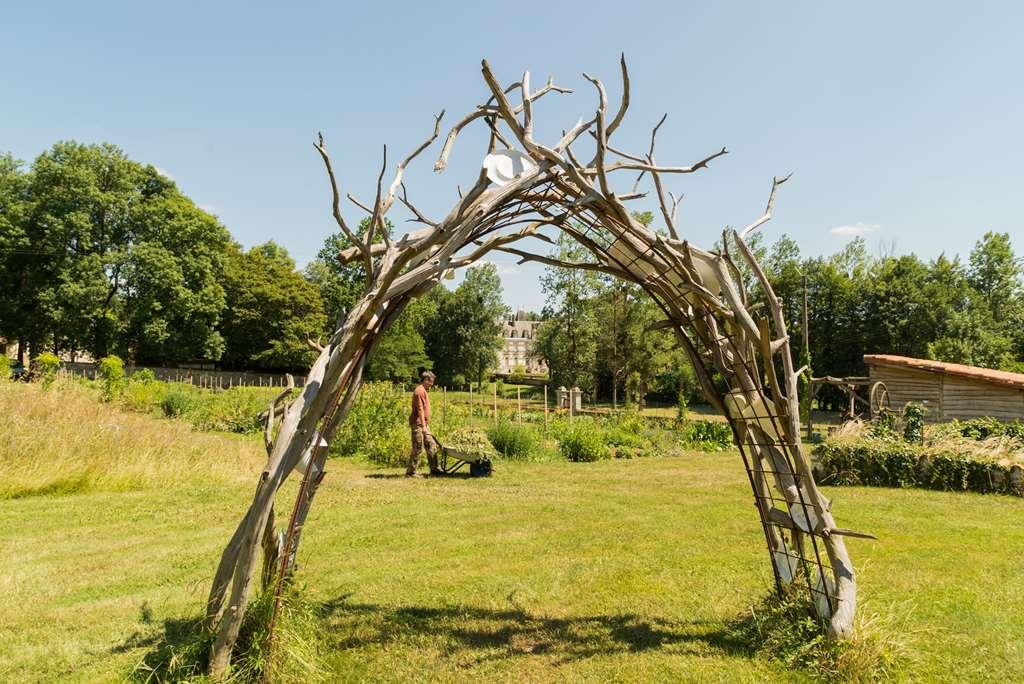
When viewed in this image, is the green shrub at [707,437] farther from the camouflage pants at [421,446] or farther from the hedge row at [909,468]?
the camouflage pants at [421,446]

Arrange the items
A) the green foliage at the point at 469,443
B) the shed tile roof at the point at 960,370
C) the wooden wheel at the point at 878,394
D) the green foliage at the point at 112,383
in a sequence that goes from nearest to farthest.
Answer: the green foliage at the point at 469,443 < the shed tile roof at the point at 960,370 < the green foliage at the point at 112,383 < the wooden wheel at the point at 878,394

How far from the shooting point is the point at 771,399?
10.3 ft

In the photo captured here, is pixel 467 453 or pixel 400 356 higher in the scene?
pixel 400 356

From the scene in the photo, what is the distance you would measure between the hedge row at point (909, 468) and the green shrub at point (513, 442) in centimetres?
508

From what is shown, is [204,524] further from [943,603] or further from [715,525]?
[943,603]

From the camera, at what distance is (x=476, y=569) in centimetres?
468

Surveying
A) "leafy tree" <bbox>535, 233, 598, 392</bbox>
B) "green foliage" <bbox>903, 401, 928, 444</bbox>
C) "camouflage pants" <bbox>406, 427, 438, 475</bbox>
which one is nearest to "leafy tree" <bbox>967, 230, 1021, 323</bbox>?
"leafy tree" <bbox>535, 233, 598, 392</bbox>

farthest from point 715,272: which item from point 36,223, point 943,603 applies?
point 36,223

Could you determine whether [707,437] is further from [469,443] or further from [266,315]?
[266,315]

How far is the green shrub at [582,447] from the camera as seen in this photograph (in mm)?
12188

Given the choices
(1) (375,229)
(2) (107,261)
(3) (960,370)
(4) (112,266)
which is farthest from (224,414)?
(4) (112,266)

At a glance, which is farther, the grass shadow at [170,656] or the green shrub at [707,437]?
the green shrub at [707,437]

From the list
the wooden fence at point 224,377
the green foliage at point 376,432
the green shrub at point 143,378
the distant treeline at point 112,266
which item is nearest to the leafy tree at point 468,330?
the distant treeline at point 112,266

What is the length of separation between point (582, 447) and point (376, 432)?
4.11 metres
